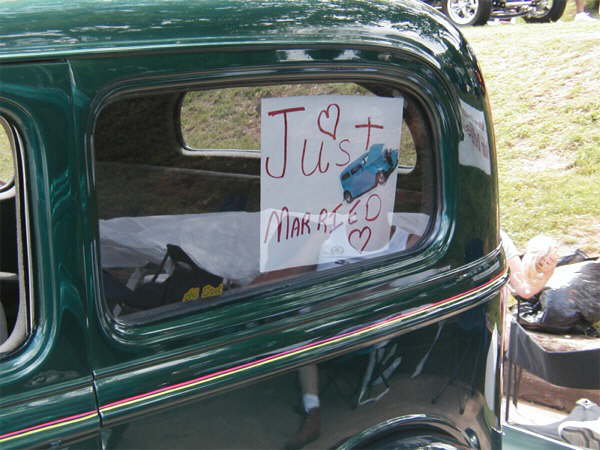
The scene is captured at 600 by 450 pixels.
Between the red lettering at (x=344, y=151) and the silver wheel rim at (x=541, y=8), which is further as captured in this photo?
the silver wheel rim at (x=541, y=8)

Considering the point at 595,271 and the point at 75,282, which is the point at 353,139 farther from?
the point at 595,271

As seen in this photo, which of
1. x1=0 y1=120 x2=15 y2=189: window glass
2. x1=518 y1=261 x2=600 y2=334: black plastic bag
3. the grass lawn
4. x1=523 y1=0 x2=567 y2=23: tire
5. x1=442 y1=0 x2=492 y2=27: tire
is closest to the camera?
x1=0 y1=120 x2=15 y2=189: window glass

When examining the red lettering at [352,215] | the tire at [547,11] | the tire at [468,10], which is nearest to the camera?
the red lettering at [352,215]

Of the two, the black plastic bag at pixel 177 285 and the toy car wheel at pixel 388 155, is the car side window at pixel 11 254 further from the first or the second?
the toy car wheel at pixel 388 155

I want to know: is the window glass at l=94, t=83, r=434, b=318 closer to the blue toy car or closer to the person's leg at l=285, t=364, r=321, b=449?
the blue toy car

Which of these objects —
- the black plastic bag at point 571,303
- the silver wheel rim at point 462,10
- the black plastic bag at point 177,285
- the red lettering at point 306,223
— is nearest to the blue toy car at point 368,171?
the red lettering at point 306,223

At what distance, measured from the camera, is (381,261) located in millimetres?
1732

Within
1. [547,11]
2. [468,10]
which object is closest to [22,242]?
[468,10]

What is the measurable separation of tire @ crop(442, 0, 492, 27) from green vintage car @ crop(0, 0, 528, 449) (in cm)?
842

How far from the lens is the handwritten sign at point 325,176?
5.04 ft

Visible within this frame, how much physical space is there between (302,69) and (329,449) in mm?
834

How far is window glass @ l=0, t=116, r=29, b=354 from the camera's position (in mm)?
1269

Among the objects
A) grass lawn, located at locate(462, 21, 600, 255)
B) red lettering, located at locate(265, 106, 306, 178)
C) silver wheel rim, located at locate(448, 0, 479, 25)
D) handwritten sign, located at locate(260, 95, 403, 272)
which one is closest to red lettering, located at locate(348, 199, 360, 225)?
handwritten sign, located at locate(260, 95, 403, 272)

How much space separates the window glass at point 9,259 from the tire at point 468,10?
844cm
